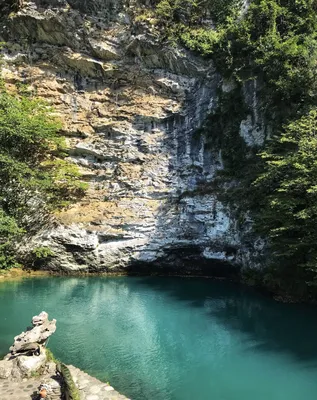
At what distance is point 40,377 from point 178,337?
4670mm

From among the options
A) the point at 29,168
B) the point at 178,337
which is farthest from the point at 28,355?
the point at 29,168

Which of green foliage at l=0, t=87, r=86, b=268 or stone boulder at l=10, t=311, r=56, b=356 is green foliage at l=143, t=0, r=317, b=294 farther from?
green foliage at l=0, t=87, r=86, b=268

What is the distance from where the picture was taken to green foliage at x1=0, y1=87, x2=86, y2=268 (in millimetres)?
18516

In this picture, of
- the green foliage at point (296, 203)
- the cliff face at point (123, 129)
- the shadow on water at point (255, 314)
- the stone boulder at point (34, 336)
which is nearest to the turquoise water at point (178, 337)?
the shadow on water at point (255, 314)

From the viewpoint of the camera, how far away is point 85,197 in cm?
2202

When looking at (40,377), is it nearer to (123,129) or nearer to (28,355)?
(28,355)

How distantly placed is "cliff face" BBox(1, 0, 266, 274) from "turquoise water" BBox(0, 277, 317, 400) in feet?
11.3

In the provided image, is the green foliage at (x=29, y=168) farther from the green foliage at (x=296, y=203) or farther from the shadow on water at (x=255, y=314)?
the green foliage at (x=296, y=203)

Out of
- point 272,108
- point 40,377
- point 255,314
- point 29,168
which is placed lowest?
point 255,314

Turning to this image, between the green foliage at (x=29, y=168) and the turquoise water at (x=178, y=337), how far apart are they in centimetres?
434

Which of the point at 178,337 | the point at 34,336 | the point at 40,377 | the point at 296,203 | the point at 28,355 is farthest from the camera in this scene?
the point at 296,203

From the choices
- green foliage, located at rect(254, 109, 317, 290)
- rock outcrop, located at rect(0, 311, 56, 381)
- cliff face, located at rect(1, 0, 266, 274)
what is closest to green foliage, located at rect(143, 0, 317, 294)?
green foliage, located at rect(254, 109, 317, 290)

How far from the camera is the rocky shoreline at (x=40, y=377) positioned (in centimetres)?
608

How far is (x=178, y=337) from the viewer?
10.7m
